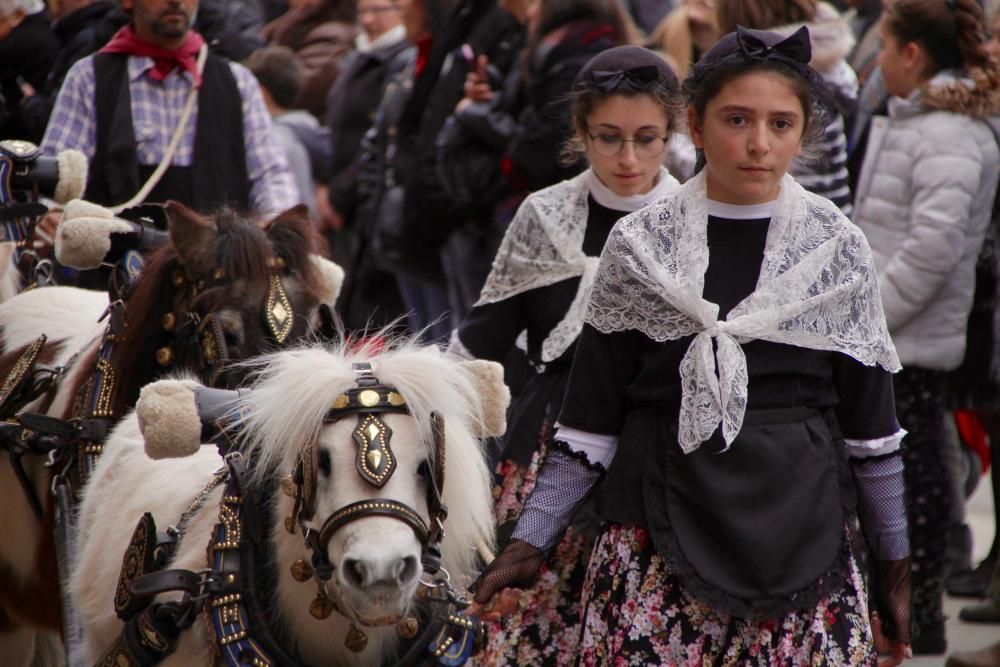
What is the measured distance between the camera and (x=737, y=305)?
11.3 ft

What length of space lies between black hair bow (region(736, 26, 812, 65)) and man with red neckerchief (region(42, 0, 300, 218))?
351 centimetres

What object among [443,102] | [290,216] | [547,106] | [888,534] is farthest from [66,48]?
[888,534]

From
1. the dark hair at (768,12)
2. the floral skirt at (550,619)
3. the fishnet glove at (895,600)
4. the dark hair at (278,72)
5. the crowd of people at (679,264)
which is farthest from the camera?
the dark hair at (278,72)

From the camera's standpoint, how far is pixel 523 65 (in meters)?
7.56

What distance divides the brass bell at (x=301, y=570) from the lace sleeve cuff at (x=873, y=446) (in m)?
1.24

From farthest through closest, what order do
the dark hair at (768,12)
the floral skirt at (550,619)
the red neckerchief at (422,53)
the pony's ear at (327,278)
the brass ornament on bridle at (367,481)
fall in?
the red neckerchief at (422,53) < the dark hair at (768,12) < the pony's ear at (327,278) < the floral skirt at (550,619) < the brass ornament on bridle at (367,481)

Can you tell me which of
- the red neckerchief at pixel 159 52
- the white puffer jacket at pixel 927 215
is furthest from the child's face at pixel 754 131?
the red neckerchief at pixel 159 52

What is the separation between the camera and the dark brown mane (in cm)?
464

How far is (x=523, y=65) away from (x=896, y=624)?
4.55 m

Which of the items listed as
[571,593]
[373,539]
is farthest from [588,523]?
[373,539]

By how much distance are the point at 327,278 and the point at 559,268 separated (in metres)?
0.76

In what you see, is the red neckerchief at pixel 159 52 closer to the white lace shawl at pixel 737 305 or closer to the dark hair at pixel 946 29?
the dark hair at pixel 946 29

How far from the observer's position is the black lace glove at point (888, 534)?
3.54 m

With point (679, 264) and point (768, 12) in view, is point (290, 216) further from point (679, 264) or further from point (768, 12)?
point (768, 12)
